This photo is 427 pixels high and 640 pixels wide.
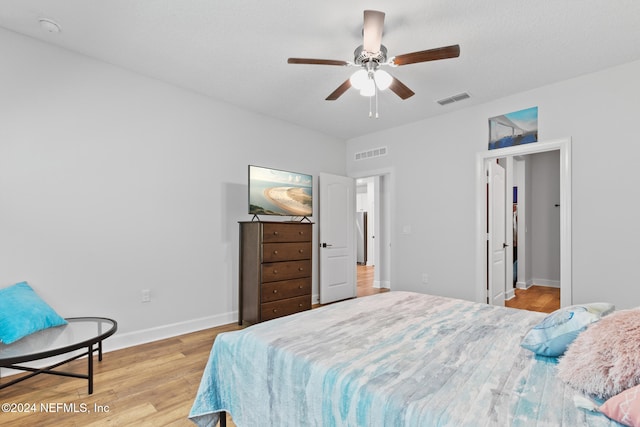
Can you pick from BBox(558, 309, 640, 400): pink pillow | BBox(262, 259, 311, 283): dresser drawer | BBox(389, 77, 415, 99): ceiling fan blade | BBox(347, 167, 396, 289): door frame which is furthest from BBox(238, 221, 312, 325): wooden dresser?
BBox(558, 309, 640, 400): pink pillow

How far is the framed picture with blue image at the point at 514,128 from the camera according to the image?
11.1 feet

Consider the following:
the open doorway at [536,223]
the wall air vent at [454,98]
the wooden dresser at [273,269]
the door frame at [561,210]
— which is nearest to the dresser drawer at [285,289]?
the wooden dresser at [273,269]

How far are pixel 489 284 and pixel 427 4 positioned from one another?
3.14 metres

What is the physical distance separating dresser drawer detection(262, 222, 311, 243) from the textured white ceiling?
1517 millimetres

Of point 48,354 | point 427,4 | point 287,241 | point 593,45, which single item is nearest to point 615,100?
point 593,45

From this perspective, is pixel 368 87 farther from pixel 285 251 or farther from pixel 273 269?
pixel 273 269

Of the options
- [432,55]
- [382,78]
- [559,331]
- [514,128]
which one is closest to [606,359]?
[559,331]

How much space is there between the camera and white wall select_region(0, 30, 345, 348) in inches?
96.9

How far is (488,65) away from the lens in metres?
2.88

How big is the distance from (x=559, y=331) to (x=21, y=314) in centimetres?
307

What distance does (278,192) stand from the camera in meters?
3.76

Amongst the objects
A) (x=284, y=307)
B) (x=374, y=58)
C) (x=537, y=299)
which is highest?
(x=374, y=58)

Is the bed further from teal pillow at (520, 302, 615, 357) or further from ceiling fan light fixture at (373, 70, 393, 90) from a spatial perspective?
ceiling fan light fixture at (373, 70, 393, 90)

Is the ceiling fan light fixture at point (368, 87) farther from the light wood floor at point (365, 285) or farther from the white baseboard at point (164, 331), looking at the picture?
the light wood floor at point (365, 285)
